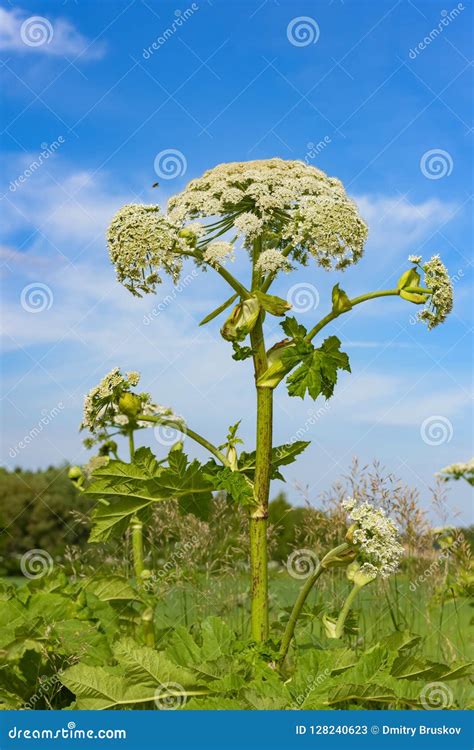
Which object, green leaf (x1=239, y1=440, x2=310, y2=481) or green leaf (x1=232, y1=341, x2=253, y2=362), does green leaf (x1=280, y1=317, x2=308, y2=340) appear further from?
green leaf (x1=239, y1=440, x2=310, y2=481)

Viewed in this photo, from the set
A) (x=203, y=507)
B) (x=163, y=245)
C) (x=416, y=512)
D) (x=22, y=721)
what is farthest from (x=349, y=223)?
(x=22, y=721)

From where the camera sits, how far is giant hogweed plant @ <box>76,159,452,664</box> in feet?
13.0

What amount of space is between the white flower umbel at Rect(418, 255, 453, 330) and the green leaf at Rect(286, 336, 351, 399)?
627 millimetres

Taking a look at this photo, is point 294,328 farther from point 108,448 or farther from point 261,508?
point 108,448

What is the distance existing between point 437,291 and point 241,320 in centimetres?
103

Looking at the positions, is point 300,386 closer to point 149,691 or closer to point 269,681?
point 269,681

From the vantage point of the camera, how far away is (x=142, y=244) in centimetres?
410

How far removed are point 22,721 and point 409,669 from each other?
1876 mm

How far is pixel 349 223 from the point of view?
13.3 feet

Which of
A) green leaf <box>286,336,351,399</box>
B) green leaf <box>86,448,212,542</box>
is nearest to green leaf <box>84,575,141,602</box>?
green leaf <box>86,448,212,542</box>

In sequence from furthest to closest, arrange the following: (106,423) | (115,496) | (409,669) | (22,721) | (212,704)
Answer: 1. (106,423)
2. (115,496)
3. (409,669)
4. (22,721)
5. (212,704)

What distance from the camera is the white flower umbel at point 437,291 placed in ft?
13.5

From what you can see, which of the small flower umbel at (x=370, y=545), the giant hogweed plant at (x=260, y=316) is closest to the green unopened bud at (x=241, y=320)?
the giant hogweed plant at (x=260, y=316)

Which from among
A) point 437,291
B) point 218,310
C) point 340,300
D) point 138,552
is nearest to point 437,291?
point 437,291
